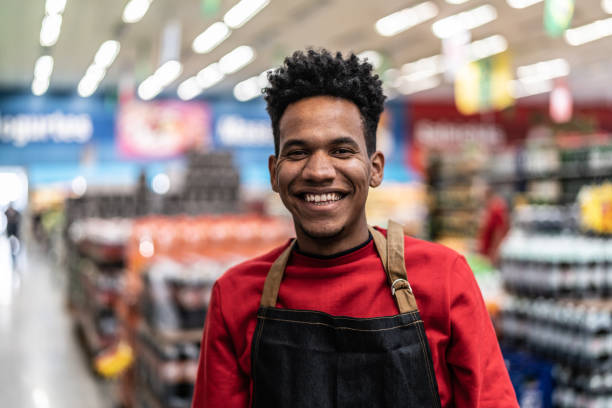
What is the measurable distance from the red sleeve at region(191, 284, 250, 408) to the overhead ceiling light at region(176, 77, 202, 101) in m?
16.4

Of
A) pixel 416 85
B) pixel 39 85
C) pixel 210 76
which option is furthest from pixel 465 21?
pixel 39 85

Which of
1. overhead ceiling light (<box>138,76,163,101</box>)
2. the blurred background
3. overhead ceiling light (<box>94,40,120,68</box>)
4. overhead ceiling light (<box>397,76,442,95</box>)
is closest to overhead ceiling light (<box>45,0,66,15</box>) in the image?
the blurred background

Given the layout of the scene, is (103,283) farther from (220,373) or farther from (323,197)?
(323,197)

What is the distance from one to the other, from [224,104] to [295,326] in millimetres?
18935

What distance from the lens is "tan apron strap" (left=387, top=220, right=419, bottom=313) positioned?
3.85 feet

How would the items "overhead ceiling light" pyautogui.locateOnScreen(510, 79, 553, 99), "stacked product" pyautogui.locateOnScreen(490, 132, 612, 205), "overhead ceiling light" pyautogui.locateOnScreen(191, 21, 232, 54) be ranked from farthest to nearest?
1. "overhead ceiling light" pyautogui.locateOnScreen(510, 79, 553, 99)
2. "overhead ceiling light" pyautogui.locateOnScreen(191, 21, 232, 54)
3. "stacked product" pyautogui.locateOnScreen(490, 132, 612, 205)

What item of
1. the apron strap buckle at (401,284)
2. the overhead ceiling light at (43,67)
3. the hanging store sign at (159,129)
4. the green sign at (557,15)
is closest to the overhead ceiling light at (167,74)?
the hanging store sign at (159,129)

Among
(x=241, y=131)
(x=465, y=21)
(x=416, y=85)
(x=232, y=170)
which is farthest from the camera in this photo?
(x=241, y=131)

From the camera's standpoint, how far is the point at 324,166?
3.94 ft

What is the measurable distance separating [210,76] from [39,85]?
491 cm

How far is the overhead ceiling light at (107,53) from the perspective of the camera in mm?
12992

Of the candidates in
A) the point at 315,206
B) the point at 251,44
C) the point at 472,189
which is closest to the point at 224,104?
the point at 251,44

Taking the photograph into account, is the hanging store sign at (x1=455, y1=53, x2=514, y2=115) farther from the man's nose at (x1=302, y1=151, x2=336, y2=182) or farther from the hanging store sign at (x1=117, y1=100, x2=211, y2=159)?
the man's nose at (x1=302, y1=151, x2=336, y2=182)

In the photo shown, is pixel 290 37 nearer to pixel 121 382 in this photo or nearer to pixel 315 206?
pixel 121 382
